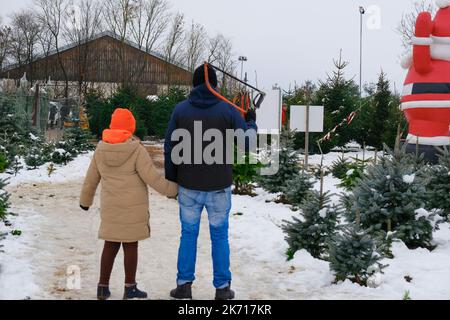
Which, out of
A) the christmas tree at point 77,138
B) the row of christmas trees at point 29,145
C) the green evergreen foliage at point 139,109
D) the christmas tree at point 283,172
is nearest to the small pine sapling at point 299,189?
the christmas tree at point 283,172

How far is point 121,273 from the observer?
18.5ft

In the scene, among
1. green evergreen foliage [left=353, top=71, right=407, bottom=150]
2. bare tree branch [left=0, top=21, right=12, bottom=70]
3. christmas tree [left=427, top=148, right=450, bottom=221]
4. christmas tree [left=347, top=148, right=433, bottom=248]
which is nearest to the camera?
christmas tree [left=347, top=148, right=433, bottom=248]

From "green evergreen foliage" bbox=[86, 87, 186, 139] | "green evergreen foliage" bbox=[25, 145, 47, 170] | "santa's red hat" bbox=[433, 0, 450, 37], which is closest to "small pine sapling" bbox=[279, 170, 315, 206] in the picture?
"santa's red hat" bbox=[433, 0, 450, 37]

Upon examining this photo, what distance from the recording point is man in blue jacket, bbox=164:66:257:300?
4684mm

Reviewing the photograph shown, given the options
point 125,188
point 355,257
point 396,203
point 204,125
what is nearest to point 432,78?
point 396,203

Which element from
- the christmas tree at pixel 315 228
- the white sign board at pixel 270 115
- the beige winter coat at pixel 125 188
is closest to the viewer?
the beige winter coat at pixel 125 188

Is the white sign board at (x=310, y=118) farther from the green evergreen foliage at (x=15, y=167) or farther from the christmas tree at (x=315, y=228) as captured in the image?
the green evergreen foliage at (x=15, y=167)

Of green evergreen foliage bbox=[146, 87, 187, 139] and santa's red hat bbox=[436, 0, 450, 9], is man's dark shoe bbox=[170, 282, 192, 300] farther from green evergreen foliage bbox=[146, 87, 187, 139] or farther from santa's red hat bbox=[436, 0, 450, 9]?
green evergreen foliage bbox=[146, 87, 187, 139]

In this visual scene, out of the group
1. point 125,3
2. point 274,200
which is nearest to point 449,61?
point 274,200

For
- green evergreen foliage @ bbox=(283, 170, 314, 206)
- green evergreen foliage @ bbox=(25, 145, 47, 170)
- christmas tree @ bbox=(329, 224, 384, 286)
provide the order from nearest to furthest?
1. christmas tree @ bbox=(329, 224, 384, 286)
2. green evergreen foliage @ bbox=(283, 170, 314, 206)
3. green evergreen foliage @ bbox=(25, 145, 47, 170)

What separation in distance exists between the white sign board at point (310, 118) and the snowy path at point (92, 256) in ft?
11.4

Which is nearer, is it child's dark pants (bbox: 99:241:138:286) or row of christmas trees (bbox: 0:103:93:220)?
child's dark pants (bbox: 99:241:138:286)

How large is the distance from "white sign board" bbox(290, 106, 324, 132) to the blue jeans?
7.03m

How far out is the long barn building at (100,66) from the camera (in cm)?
4756
